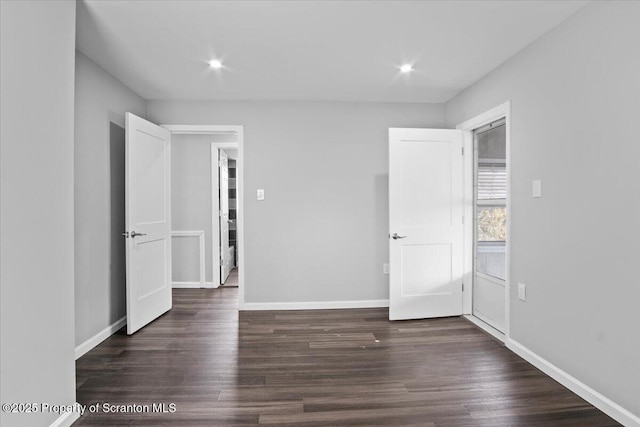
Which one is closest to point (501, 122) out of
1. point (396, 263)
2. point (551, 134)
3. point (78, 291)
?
point (551, 134)

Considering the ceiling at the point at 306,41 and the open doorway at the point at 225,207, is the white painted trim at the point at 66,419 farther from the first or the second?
the open doorway at the point at 225,207

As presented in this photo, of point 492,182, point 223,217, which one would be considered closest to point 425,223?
point 492,182

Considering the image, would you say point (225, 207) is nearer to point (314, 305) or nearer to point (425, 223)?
point (314, 305)

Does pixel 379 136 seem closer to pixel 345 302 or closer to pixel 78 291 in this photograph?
pixel 345 302

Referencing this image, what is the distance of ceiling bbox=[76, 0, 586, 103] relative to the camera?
214 centimetres

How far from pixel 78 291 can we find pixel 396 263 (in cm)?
282

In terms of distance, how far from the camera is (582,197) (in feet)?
7.00

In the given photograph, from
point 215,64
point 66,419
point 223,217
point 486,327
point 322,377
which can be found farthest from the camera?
point 223,217

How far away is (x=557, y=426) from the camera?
1851 millimetres

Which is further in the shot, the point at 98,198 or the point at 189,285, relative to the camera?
the point at 189,285

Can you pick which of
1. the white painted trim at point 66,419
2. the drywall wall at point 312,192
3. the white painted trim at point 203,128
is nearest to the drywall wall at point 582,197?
the drywall wall at point 312,192

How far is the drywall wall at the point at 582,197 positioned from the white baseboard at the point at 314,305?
1532mm

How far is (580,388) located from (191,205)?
4723mm

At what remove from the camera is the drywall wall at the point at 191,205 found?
5.00m
